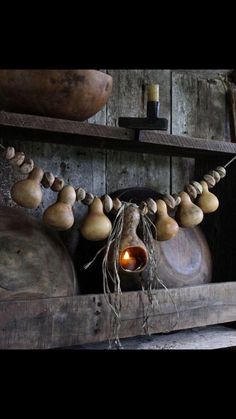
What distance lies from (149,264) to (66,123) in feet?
1.21

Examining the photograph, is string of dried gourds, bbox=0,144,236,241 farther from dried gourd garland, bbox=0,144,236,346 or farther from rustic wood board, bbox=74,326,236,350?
rustic wood board, bbox=74,326,236,350

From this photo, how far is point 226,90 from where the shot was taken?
1.52m

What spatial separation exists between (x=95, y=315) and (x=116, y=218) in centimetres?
21

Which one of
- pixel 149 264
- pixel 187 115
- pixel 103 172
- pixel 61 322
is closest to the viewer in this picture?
pixel 61 322

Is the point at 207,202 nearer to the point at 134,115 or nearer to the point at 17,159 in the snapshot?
the point at 134,115

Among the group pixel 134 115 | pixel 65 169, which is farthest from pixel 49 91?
pixel 134 115

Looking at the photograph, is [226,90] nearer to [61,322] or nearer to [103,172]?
[103,172]

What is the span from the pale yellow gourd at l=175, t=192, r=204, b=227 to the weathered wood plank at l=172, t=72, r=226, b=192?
0.29 meters

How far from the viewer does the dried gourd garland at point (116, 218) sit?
3.14 feet

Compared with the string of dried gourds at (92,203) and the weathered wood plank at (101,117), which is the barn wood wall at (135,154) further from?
the string of dried gourds at (92,203)

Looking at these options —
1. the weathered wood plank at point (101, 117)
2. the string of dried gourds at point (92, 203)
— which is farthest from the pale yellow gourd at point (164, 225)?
the weathered wood plank at point (101, 117)

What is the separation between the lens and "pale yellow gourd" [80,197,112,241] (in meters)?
1.00

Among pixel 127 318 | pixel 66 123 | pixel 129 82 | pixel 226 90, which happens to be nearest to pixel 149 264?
pixel 127 318

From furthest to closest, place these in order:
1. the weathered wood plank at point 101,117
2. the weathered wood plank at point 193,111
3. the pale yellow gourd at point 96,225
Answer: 1. the weathered wood plank at point 193,111
2. the weathered wood plank at point 101,117
3. the pale yellow gourd at point 96,225
